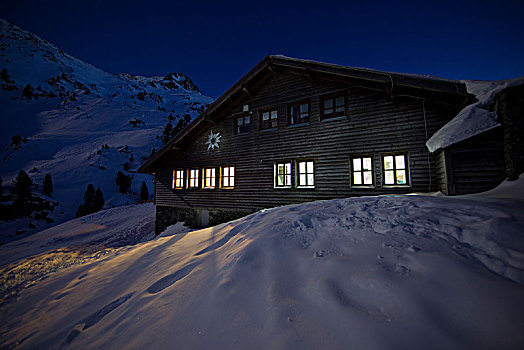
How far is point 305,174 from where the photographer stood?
9.18 metres

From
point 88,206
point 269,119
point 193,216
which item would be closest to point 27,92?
point 88,206

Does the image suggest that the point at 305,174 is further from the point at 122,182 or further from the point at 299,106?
the point at 122,182

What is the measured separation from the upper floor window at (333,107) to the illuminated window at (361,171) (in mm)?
2194

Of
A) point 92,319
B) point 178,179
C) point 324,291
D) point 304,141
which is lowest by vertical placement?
point 92,319

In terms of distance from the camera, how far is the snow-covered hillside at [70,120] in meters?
37.2

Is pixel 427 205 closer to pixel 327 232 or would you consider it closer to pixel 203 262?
pixel 327 232

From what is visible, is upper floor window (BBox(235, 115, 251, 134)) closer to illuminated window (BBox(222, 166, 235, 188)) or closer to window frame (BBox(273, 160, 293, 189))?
illuminated window (BBox(222, 166, 235, 188))

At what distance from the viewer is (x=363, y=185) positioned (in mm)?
7938

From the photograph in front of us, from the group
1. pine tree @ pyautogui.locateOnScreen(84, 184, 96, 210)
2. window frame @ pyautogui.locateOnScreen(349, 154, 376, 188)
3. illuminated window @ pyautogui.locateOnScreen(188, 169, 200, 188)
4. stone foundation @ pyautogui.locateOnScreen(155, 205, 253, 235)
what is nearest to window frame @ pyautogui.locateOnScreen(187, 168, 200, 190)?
illuminated window @ pyautogui.locateOnScreen(188, 169, 200, 188)

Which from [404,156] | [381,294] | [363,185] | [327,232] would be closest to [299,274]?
[381,294]

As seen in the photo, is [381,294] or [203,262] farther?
[203,262]

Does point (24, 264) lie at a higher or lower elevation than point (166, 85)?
lower

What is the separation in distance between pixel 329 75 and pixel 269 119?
3.46 m

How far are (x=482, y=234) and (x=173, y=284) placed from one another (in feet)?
13.3
